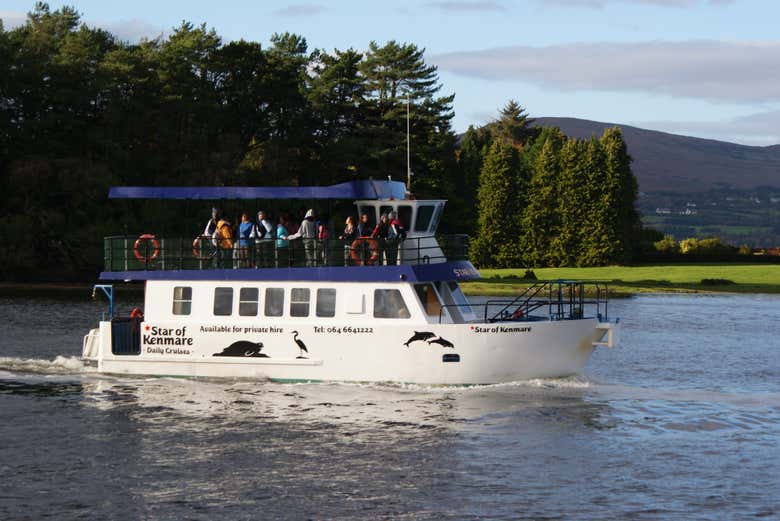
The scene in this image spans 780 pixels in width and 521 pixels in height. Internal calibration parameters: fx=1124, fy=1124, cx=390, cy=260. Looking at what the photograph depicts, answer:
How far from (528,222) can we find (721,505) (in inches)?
3659

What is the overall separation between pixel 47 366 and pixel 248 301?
28.9 feet

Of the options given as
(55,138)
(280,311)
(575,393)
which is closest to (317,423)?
(280,311)

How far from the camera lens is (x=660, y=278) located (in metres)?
93.0

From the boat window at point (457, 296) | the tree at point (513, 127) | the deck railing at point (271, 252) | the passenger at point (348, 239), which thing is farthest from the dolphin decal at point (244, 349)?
the tree at point (513, 127)

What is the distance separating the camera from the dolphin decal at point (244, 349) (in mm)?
32969

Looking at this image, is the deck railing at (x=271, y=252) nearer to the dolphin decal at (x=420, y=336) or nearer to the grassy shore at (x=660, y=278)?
the dolphin decal at (x=420, y=336)

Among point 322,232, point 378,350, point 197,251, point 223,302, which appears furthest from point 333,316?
point 197,251

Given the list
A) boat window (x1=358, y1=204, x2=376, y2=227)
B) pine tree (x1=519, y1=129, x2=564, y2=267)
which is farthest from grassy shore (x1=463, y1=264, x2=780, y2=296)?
boat window (x1=358, y1=204, x2=376, y2=227)

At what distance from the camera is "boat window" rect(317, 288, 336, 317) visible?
32.5 metres

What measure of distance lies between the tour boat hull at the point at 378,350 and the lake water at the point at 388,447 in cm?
44

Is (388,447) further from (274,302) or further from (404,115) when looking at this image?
(404,115)

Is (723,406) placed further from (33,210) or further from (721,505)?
(33,210)

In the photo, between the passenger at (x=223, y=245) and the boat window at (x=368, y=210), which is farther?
the boat window at (x=368, y=210)

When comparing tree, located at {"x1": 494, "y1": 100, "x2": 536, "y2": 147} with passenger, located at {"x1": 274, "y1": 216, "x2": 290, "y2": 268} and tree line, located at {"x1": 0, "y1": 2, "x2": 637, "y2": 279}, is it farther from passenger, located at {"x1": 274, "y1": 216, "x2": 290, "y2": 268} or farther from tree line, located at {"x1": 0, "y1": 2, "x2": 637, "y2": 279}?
passenger, located at {"x1": 274, "y1": 216, "x2": 290, "y2": 268}
